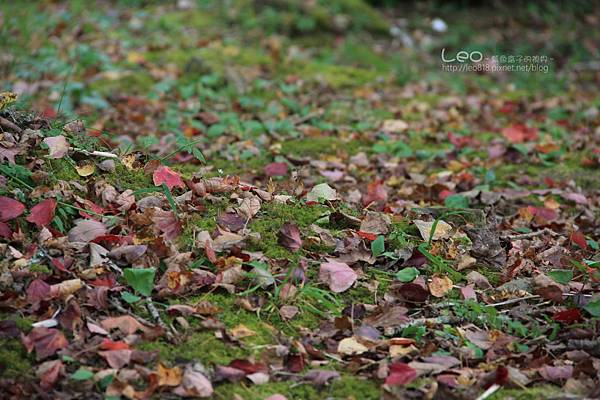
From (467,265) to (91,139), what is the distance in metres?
1.75

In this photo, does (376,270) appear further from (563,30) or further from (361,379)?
(563,30)

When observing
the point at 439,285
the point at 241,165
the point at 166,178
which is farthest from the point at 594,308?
the point at 241,165

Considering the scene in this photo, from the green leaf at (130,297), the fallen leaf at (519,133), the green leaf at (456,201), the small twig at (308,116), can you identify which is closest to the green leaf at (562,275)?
the green leaf at (456,201)

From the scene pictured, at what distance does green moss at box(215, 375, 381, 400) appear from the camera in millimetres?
2250

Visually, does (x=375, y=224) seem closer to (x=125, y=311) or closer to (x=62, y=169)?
(x=125, y=311)

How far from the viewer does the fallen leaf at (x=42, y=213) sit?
8.81 ft

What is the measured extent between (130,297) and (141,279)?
0.07 m

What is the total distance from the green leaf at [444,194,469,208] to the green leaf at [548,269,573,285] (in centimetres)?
117

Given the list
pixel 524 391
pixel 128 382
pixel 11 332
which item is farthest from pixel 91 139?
pixel 524 391

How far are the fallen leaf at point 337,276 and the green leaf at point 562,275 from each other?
0.80 meters

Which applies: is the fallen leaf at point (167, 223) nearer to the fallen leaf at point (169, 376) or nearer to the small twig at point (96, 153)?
the small twig at point (96, 153)

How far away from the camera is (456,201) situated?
13.4 ft

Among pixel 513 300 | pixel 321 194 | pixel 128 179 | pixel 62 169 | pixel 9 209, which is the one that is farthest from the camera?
pixel 321 194

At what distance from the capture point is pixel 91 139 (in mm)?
3223
